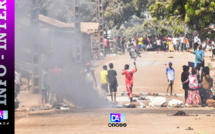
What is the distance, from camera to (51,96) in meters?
16.1

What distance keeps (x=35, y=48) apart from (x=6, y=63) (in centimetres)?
424

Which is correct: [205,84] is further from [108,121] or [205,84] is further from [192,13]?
[108,121]

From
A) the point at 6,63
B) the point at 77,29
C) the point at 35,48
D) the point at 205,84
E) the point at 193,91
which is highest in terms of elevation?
the point at 77,29

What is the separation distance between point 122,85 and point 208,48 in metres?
13.6

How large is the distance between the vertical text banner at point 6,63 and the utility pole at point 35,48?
3.18 m

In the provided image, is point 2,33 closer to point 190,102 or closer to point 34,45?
point 34,45

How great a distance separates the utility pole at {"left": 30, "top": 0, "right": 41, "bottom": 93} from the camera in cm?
1619

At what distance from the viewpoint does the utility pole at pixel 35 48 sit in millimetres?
16188

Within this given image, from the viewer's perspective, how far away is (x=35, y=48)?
1677cm

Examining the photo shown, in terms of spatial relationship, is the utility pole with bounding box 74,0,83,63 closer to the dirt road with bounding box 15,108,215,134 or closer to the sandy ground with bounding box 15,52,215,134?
the sandy ground with bounding box 15,52,215,134

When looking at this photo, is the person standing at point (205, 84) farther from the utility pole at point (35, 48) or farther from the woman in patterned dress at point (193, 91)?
the utility pole at point (35, 48)
